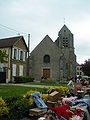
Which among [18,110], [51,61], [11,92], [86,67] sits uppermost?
[51,61]

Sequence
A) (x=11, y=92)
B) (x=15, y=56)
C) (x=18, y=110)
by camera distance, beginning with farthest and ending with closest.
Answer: (x=15, y=56)
(x=11, y=92)
(x=18, y=110)

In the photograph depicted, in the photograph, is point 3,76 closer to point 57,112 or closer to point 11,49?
point 11,49

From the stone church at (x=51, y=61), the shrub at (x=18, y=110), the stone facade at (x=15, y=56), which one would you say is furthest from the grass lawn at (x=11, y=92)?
the stone church at (x=51, y=61)

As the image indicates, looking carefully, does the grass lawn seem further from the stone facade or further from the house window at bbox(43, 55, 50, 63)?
the house window at bbox(43, 55, 50, 63)

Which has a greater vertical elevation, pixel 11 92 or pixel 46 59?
pixel 46 59

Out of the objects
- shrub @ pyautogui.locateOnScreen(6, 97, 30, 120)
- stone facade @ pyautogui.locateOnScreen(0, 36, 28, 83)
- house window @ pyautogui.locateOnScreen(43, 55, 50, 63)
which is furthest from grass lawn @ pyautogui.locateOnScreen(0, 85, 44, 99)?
house window @ pyautogui.locateOnScreen(43, 55, 50, 63)

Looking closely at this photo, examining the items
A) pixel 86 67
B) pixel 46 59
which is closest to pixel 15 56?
pixel 46 59

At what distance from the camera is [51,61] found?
44188 millimetres

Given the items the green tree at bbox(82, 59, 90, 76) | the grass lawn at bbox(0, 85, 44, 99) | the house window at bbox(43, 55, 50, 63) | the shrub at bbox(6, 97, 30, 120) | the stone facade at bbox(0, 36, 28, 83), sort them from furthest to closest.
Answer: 1. the green tree at bbox(82, 59, 90, 76)
2. the house window at bbox(43, 55, 50, 63)
3. the stone facade at bbox(0, 36, 28, 83)
4. the grass lawn at bbox(0, 85, 44, 99)
5. the shrub at bbox(6, 97, 30, 120)

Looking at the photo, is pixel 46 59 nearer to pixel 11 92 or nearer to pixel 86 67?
pixel 86 67

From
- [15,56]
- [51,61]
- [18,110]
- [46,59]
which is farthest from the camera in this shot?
[46,59]

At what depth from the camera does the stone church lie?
43.5 meters

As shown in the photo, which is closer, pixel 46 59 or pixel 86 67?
pixel 46 59

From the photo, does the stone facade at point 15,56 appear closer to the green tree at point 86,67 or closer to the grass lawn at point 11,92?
the grass lawn at point 11,92
